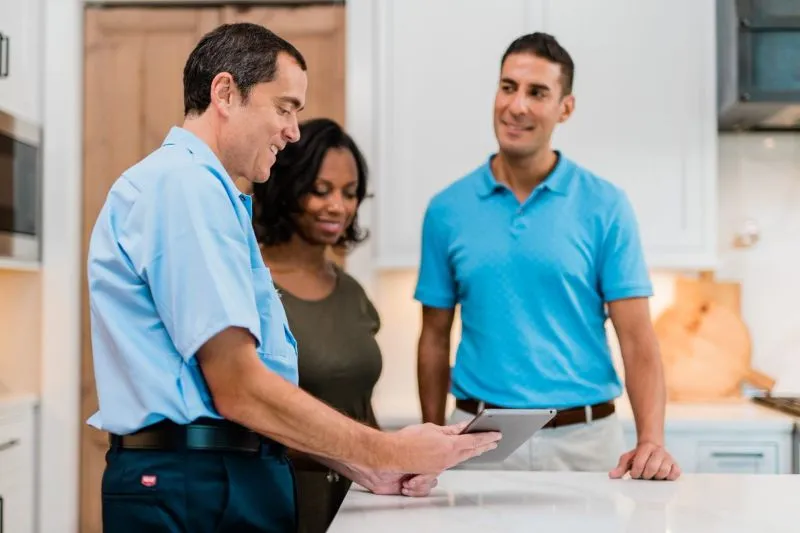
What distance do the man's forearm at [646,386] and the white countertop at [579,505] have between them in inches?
10.1

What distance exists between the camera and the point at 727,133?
3.22 meters

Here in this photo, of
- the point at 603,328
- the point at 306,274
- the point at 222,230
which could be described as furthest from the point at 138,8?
the point at 222,230

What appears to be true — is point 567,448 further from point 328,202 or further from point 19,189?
point 19,189

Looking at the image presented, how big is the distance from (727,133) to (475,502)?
7.15 feet

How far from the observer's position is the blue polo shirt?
6.54 ft

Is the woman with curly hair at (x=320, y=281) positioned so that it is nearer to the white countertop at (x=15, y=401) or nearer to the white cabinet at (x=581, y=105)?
the white cabinet at (x=581, y=105)

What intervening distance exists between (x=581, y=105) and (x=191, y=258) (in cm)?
197

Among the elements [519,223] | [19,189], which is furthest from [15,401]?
[519,223]

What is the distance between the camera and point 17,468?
286cm

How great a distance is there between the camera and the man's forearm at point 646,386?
1936 millimetres

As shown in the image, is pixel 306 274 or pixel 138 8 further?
pixel 138 8

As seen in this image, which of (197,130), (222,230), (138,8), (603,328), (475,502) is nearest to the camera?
(222,230)

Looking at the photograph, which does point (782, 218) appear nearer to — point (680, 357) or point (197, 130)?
point (680, 357)

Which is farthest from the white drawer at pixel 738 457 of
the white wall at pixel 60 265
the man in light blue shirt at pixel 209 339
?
the white wall at pixel 60 265
